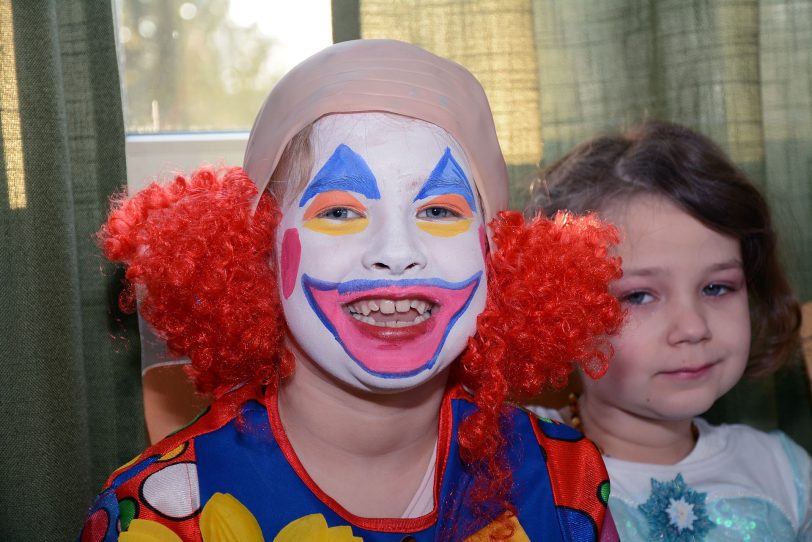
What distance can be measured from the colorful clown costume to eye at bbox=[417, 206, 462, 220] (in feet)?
0.93

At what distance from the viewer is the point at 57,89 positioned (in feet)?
4.37

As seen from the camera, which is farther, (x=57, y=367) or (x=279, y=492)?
(x=57, y=367)

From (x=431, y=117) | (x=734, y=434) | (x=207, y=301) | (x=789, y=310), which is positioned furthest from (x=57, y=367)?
(x=789, y=310)

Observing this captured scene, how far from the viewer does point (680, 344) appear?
1294mm

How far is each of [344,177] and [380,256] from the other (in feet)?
0.35

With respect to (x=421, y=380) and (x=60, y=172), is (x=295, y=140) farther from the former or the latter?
(x=60, y=172)

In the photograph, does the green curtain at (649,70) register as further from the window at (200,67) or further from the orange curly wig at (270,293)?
the orange curly wig at (270,293)

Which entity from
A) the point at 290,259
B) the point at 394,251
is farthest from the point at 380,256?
the point at 290,259

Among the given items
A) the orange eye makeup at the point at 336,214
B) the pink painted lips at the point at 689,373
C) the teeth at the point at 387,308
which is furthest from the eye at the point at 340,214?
the pink painted lips at the point at 689,373

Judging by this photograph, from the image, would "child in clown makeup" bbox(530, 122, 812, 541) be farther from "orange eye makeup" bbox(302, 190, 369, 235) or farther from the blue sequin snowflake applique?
"orange eye makeup" bbox(302, 190, 369, 235)

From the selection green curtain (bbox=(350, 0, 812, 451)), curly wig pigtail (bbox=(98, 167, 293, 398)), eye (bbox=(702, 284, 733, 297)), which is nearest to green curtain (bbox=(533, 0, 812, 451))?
green curtain (bbox=(350, 0, 812, 451))

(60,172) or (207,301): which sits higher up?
(60,172)

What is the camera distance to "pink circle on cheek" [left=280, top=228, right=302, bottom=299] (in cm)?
104

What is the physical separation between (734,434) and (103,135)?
1151 millimetres
